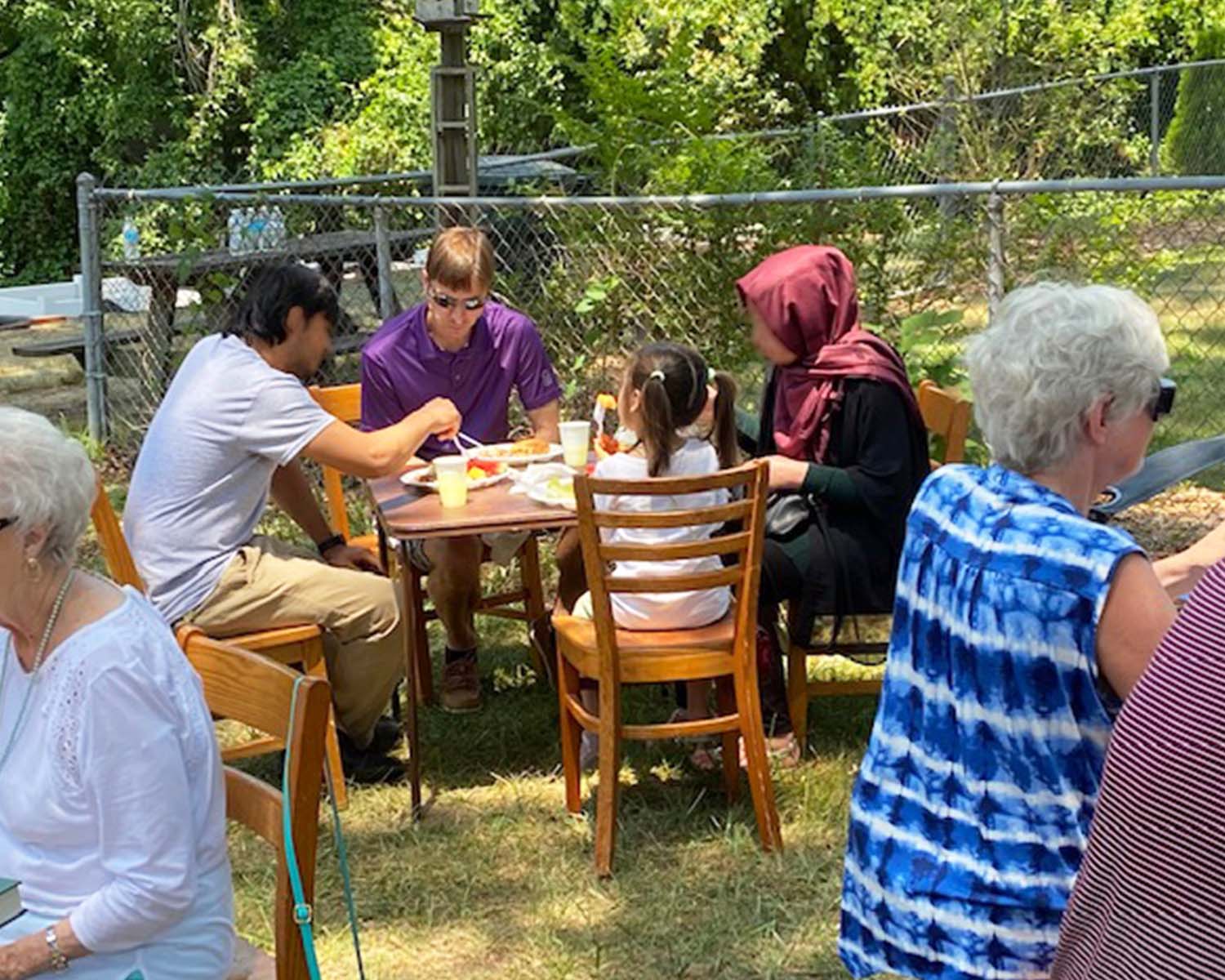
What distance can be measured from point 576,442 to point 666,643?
0.84 meters

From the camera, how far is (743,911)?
383 cm

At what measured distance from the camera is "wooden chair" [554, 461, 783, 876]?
383 cm

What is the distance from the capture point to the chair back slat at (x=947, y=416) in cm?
467

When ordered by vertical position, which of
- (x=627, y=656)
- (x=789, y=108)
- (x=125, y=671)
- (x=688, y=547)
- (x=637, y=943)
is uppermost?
(x=789, y=108)

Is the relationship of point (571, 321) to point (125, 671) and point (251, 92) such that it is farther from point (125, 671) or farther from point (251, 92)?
point (251, 92)

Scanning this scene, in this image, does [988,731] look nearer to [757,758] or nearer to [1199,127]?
[757,758]

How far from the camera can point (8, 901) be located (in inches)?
82.4

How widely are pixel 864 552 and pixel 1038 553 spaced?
238 centimetres

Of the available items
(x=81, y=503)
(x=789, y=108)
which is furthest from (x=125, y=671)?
(x=789, y=108)

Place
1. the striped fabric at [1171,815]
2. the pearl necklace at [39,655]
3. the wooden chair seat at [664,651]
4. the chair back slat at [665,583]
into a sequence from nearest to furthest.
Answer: the striped fabric at [1171,815] → the pearl necklace at [39,655] → the chair back slat at [665,583] → the wooden chair seat at [664,651]

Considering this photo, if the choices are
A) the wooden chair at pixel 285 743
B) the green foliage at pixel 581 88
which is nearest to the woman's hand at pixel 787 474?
the wooden chair at pixel 285 743

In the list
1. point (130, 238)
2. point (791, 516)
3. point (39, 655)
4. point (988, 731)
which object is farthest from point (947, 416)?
point (130, 238)

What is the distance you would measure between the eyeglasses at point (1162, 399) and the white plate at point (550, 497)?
86.9 inches

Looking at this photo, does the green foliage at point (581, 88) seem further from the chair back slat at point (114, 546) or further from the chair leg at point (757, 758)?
the chair back slat at point (114, 546)
